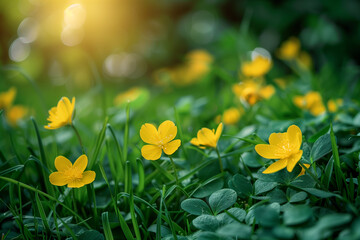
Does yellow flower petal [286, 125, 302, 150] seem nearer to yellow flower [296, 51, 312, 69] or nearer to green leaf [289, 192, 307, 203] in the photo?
green leaf [289, 192, 307, 203]

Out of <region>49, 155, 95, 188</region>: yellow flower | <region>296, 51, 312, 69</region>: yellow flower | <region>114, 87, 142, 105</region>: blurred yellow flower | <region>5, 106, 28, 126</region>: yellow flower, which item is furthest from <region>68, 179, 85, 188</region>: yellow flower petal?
<region>296, 51, 312, 69</region>: yellow flower

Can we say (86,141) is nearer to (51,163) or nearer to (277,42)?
(51,163)

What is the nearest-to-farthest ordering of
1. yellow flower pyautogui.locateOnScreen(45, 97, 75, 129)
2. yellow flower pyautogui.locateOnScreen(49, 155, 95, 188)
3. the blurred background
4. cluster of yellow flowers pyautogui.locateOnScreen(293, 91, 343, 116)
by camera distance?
yellow flower pyautogui.locateOnScreen(49, 155, 95, 188) < yellow flower pyautogui.locateOnScreen(45, 97, 75, 129) < cluster of yellow flowers pyautogui.locateOnScreen(293, 91, 343, 116) < the blurred background

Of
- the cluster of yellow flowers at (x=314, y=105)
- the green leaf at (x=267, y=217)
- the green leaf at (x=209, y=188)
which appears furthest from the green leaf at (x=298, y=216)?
the cluster of yellow flowers at (x=314, y=105)

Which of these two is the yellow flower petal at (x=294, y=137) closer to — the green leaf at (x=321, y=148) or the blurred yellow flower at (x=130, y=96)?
the green leaf at (x=321, y=148)

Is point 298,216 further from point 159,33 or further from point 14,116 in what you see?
point 159,33
